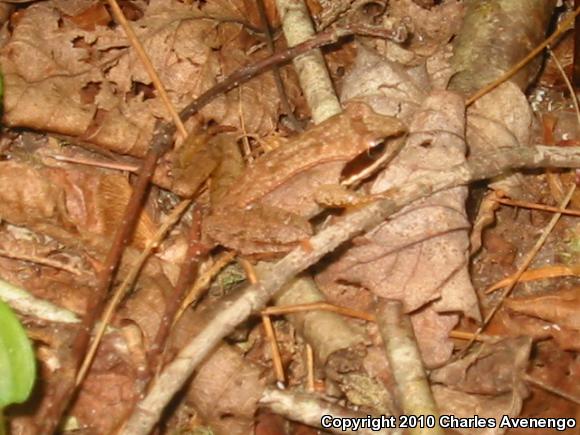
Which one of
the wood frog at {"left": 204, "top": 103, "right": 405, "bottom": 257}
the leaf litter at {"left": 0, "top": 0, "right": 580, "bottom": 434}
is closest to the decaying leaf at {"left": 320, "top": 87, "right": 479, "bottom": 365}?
the leaf litter at {"left": 0, "top": 0, "right": 580, "bottom": 434}

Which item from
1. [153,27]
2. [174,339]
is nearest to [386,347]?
[174,339]

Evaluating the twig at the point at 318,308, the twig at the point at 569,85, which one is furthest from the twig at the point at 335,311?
the twig at the point at 569,85

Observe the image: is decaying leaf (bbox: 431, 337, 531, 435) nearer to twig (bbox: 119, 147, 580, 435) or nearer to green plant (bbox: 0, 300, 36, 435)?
twig (bbox: 119, 147, 580, 435)

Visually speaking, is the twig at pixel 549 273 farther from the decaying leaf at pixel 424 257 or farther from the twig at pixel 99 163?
the twig at pixel 99 163

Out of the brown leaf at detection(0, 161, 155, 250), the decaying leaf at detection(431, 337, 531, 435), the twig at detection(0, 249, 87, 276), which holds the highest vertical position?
the brown leaf at detection(0, 161, 155, 250)

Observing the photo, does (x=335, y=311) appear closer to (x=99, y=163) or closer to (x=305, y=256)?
(x=305, y=256)

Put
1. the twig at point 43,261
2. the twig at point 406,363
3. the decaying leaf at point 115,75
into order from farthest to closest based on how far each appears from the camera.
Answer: the decaying leaf at point 115,75
the twig at point 43,261
the twig at point 406,363

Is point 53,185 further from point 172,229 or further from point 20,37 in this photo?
point 20,37
